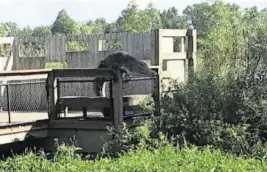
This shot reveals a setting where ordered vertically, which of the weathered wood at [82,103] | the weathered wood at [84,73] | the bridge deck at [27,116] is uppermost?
the weathered wood at [84,73]

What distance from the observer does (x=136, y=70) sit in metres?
11.2

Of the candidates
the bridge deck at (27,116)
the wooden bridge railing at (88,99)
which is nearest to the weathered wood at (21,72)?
the wooden bridge railing at (88,99)

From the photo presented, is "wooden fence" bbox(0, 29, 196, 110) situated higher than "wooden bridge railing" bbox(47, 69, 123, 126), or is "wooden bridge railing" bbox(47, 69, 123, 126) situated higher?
"wooden fence" bbox(0, 29, 196, 110)

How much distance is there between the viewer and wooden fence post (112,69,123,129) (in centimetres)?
1012

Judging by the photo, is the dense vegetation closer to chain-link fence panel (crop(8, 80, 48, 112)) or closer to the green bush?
the green bush

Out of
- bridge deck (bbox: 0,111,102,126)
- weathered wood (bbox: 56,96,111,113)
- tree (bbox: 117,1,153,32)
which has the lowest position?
bridge deck (bbox: 0,111,102,126)

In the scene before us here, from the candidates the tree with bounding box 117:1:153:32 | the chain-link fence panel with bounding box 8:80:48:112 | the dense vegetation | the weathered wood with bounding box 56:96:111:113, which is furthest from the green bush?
the tree with bounding box 117:1:153:32

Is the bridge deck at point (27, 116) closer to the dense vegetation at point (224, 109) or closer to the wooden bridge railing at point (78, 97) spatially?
the wooden bridge railing at point (78, 97)

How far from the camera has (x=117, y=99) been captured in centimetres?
1016

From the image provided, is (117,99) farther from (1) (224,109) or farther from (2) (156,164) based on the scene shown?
(2) (156,164)

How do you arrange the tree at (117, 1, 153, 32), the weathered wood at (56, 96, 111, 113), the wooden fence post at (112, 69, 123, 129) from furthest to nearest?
the tree at (117, 1, 153, 32) → the weathered wood at (56, 96, 111, 113) → the wooden fence post at (112, 69, 123, 129)

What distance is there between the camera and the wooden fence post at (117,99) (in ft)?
33.2

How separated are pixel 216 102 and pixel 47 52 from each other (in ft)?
20.6

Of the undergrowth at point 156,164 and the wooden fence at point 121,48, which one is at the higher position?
the wooden fence at point 121,48
